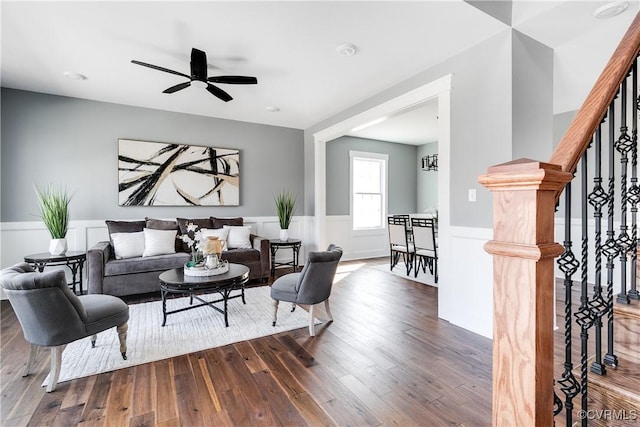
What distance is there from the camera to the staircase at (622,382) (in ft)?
3.43

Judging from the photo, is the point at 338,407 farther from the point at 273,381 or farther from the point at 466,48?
the point at 466,48

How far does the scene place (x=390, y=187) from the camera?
7391 mm

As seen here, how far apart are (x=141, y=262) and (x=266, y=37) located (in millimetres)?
3048

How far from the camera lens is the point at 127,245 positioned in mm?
4059

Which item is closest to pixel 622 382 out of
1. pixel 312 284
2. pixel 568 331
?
pixel 568 331

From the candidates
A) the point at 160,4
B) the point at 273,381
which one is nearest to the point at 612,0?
the point at 160,4

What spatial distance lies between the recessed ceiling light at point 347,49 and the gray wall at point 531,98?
141 cm

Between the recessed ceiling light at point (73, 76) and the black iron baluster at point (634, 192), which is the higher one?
the recessed ceiling light at point (73, 76)

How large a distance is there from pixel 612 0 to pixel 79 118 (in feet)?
19.8

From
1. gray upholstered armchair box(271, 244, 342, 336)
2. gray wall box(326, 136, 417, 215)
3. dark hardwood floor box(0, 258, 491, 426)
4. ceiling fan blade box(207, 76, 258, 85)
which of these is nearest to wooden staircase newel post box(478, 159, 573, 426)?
dark hardwood floor box(0, 258, 491, 426)

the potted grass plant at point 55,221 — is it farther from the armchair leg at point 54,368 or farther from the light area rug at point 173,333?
the armchair leg at point 54,368

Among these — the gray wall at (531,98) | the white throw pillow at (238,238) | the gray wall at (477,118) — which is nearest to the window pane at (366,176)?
the white throw pillow at (238,238)

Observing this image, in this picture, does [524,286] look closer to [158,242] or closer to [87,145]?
[158,242]

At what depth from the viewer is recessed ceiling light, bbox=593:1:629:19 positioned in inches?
93.2
